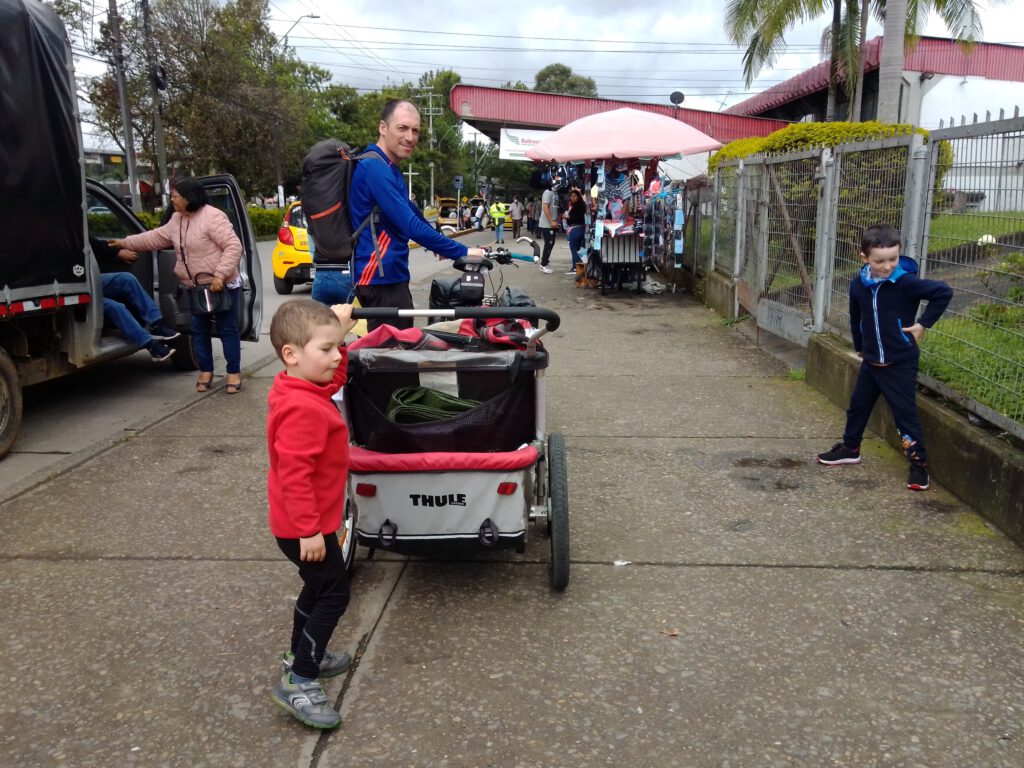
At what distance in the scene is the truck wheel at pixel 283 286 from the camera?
1389 centimetres

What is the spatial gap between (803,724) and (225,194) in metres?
6.35

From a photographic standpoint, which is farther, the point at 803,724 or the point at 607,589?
the point at 607,589

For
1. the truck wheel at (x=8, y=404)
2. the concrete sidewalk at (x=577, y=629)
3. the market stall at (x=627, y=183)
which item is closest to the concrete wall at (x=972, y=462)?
the concrete sidewalk at (x=577, y=629)

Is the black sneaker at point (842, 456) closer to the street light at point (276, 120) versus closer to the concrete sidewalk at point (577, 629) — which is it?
the concrete sidewalk at point (577, 629)

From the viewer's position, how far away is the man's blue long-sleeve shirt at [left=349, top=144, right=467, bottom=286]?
4.10m

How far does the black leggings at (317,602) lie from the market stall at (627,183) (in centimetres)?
1013

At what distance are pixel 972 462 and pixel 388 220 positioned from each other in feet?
10.4

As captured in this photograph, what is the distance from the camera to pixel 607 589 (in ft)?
11.7

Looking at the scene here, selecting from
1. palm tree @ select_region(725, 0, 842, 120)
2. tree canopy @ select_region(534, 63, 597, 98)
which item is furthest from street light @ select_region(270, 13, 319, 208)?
tree canopy @ select_region(534, 63, 597, 98)

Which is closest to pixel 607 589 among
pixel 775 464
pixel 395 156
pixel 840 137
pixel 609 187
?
pixel 775 464

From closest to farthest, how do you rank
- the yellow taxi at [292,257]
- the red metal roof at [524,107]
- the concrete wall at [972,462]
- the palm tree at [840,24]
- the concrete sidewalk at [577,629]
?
the concrete sidewalk at [577,629]
the concrete wall at [972,462]
the yellow taxi at [292,257]
the palm tree at [840,24]
the red metal roof at [524,107]

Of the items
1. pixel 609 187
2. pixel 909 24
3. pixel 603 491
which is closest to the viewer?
pixel 603 491

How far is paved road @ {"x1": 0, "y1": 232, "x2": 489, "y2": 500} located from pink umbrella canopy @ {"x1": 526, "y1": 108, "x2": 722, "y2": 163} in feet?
18.4

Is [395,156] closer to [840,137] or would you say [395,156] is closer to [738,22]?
[840,137]
